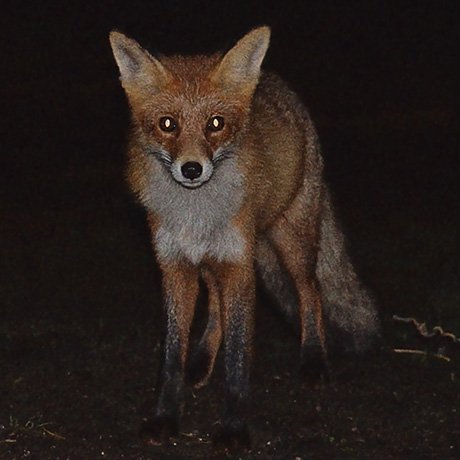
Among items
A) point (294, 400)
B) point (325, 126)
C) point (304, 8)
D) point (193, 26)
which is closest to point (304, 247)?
point (294, 400)

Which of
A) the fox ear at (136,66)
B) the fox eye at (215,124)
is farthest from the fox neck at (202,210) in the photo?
the fox ear at (136,66)

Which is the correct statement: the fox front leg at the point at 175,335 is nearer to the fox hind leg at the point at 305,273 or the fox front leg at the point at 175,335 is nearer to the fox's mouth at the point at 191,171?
the fox's mouth at the point at 191,171

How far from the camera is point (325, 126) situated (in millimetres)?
14273

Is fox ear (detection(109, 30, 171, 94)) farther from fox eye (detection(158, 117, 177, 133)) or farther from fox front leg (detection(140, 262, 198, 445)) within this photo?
fox front leg (detection(140, 262, 198, 445))

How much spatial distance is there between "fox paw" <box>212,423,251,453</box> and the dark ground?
5 cm

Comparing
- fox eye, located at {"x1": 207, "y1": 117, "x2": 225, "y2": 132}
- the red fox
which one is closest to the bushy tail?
the red fox

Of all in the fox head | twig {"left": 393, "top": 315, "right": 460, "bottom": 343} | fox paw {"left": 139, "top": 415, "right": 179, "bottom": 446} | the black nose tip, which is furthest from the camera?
twig {"left": 393, "top": 315, "right": 460, "bottom": 343}

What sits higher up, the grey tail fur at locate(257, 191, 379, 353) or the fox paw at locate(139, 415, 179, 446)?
the grey tail fur at locate(257, 191, 379, 353)

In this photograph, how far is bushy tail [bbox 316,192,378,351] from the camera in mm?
6555

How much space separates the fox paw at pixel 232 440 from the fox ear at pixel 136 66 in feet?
5.05

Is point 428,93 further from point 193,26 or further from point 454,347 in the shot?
point 454,347

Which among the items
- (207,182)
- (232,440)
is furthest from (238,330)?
(207,182)

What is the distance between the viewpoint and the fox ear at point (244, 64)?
17.1 feet

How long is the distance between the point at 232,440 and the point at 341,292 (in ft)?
5.42
